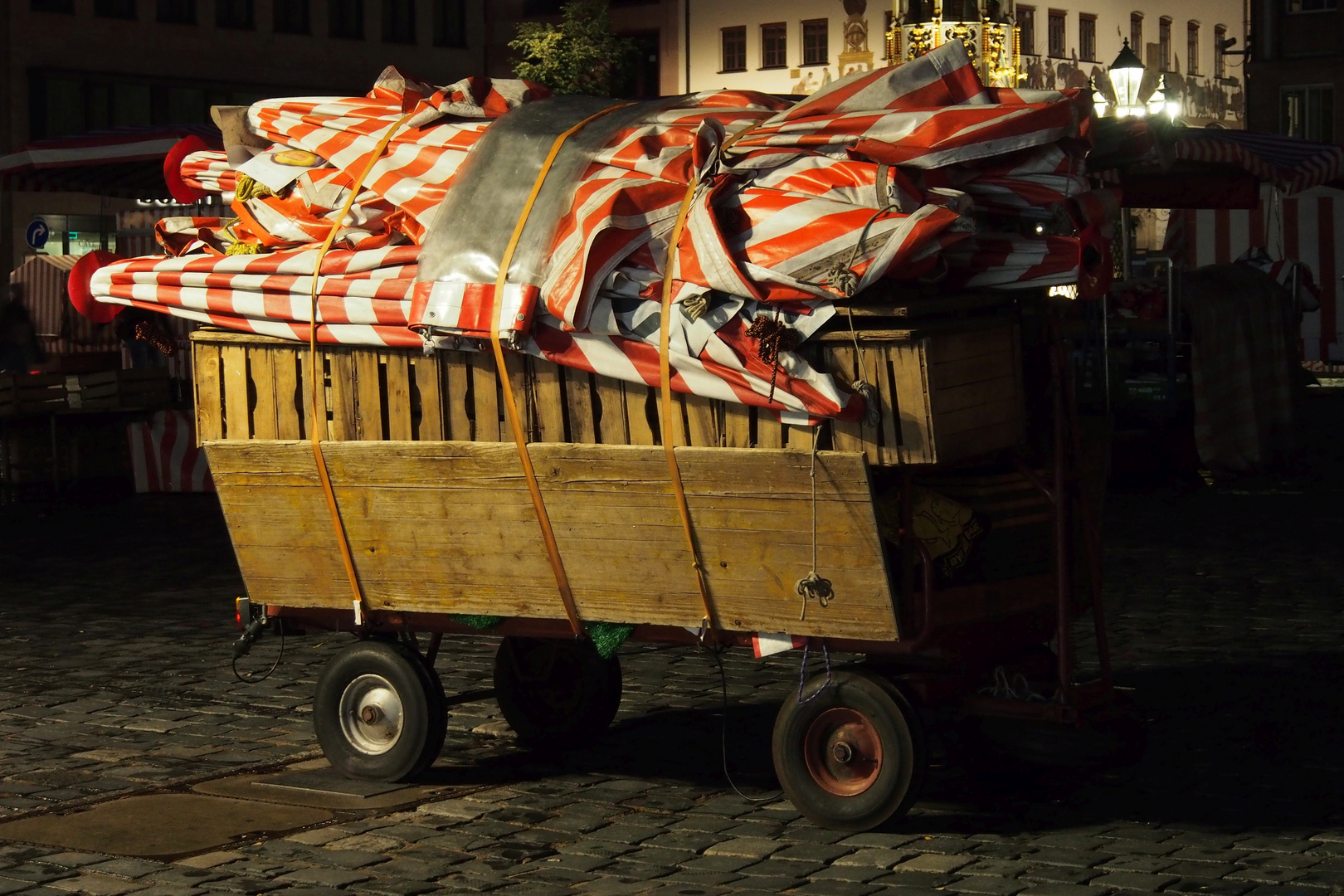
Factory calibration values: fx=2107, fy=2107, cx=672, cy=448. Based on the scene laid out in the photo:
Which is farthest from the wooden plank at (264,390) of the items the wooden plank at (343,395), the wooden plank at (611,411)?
the wooden plank at (611,411)

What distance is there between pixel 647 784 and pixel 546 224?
2031 mm

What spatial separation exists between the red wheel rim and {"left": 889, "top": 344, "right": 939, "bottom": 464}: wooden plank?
0.91 meters

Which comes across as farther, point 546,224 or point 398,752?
point 398,752

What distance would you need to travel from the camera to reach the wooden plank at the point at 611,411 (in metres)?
6.80

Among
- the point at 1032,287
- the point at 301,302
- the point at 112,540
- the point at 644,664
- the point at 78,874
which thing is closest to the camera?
the point at 78,874

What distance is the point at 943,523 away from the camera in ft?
22.4

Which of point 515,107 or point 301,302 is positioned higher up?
point 515,107

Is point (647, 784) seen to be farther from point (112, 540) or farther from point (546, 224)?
point (112, 540)

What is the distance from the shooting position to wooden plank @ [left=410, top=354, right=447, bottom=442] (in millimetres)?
7152

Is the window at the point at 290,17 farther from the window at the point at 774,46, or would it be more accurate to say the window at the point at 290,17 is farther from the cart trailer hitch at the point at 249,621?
the cart trailer hitch at the point at 249,621

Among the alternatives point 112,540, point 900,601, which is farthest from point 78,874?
point 112,540

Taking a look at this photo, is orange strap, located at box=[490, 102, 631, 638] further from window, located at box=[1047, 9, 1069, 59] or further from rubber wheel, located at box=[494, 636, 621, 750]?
window, located at box=[1047, 9, 1069, 59]

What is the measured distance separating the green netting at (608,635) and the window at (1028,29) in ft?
211

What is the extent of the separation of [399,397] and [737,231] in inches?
55.7
